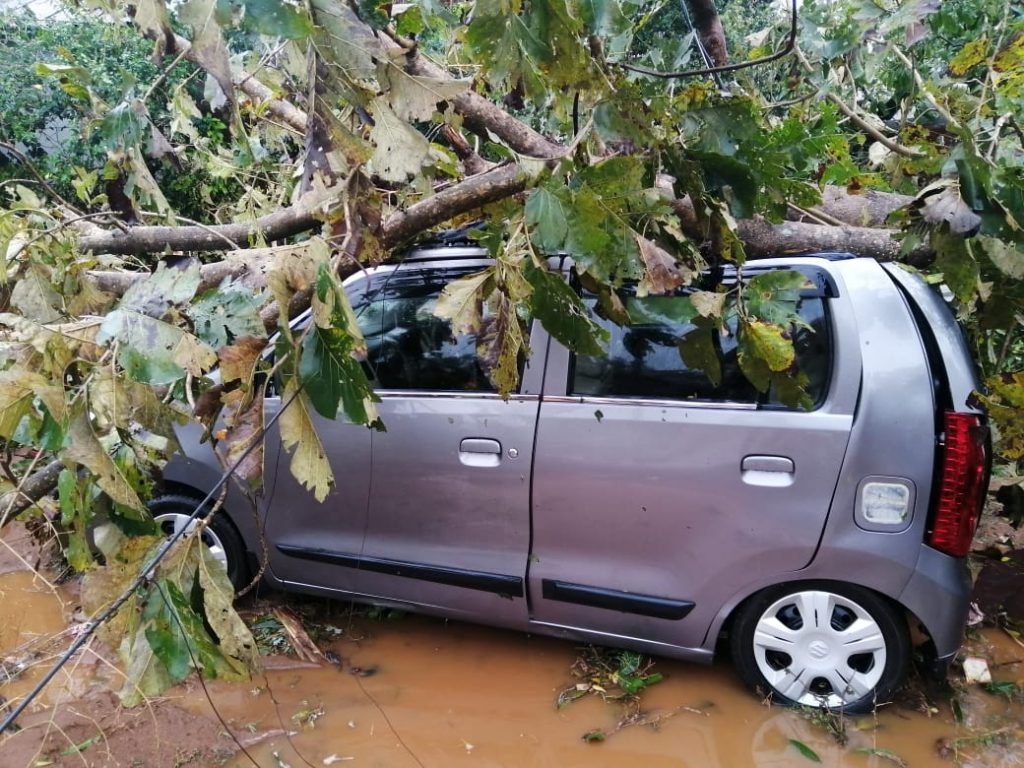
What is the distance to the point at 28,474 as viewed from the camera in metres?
2.26

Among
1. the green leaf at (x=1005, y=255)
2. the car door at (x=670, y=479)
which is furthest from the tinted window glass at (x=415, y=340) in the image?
the green leaf at (x=1005, y=255)

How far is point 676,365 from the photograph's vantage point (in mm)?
2445

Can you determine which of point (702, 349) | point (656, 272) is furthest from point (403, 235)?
point (702, 349)

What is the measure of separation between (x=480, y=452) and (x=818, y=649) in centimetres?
135

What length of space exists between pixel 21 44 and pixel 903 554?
8626mm

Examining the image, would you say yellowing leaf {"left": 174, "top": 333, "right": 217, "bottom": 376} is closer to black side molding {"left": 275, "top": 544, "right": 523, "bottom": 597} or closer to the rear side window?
the rear side window

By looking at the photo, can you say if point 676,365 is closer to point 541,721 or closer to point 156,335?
point 541,721

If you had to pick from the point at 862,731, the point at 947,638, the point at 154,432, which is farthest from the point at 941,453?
the point at 154,432

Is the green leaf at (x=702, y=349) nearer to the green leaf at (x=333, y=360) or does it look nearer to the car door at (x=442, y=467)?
the car door at (x=442, y=467)

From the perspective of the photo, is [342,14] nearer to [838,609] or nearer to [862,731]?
[838,609]

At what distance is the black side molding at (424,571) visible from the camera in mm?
2646

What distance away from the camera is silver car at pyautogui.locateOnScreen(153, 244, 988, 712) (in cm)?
224

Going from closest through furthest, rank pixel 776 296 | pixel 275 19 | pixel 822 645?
pixel 275 19
pixel 776 296
pixel 822 645

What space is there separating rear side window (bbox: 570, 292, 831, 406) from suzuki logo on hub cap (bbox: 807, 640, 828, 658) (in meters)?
0.85
